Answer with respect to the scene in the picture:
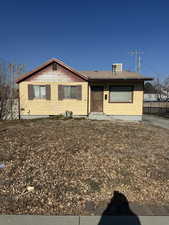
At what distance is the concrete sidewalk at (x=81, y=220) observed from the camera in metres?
2.41

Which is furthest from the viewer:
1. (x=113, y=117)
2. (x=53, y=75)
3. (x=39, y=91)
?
(x=113, y=117)

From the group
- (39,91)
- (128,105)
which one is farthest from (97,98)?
(39,91)

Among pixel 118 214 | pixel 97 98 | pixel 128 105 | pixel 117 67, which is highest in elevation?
pixel 117 67

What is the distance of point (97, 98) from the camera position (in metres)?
12.9

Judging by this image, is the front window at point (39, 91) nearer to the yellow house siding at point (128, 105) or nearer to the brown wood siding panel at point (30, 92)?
the brown wood siding panel at point (30, 92)

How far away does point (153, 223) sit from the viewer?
2416mm

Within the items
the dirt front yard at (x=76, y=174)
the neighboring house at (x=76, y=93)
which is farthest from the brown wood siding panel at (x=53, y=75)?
the dirt front yard at (x=76, y=174)

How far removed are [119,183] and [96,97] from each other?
9.74m

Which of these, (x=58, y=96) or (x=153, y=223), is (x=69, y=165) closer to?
(x=153, y=223)

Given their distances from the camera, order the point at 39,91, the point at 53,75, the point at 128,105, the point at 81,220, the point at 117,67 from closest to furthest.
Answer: the point at 81,220 < the point at 53,75 < the point at 39,91 < the point at 128,105 < the point at 117,67

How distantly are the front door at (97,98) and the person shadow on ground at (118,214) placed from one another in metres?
10.1

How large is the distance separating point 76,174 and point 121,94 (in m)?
9.81

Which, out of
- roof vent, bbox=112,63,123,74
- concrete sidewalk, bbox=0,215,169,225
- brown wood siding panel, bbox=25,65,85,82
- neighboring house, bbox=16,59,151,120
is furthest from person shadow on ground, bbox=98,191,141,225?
roof vent, bbox=112,63,123,74

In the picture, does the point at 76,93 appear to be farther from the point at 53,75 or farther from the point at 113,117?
the point at 113,117
